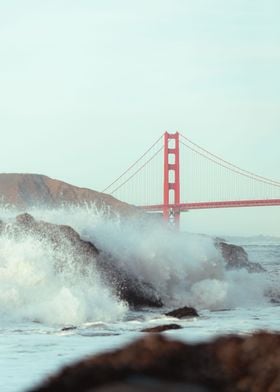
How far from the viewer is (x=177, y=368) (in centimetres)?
120

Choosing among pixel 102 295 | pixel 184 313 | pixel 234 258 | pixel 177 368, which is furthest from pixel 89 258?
pixel 177 368

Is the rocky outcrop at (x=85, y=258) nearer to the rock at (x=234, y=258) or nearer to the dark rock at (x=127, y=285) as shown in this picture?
the dark rock at (x=127, y=285)

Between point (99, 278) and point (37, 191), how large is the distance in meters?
97.5

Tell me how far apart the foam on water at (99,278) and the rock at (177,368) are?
11.7 meters

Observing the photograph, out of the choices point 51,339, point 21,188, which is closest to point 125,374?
point 51,339

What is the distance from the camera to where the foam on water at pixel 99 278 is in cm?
1377

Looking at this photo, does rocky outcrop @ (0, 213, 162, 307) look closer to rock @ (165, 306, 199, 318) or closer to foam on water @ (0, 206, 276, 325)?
foam on water @ (0, 206, 276, 325)

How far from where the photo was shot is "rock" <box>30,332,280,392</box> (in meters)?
1.18

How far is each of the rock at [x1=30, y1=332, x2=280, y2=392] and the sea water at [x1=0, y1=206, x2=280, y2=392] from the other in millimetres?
4465

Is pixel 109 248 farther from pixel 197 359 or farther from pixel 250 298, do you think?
pixel 197 359

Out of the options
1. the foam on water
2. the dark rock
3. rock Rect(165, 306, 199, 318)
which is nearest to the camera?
rock Rect(165, 306, 199, 318)

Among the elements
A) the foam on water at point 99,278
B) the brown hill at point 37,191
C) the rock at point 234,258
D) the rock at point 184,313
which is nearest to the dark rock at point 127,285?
the foam on water at point 99,278

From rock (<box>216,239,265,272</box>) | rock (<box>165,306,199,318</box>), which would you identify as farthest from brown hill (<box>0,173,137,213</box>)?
rock (<box>165,306,199,318</box>)

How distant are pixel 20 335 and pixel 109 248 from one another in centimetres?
821
